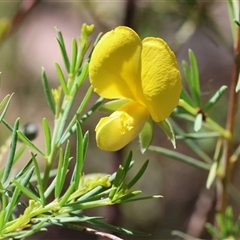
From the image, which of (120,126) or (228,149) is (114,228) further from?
(228,149)

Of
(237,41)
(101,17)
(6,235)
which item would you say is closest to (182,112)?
(237,41)

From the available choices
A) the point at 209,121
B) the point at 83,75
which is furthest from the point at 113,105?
the point at 209,121

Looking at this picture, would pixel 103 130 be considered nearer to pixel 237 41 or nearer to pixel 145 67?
pixel 145 67

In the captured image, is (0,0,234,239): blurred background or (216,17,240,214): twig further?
(0,0,234,239): blurred background

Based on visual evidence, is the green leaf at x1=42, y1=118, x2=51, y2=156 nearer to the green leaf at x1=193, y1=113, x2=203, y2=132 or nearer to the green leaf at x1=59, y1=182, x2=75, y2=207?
the green leaf at x1=59, y1=182, x2=75, y2=207

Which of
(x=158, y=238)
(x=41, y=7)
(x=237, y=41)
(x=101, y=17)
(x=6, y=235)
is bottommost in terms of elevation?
(x=158, y=238)

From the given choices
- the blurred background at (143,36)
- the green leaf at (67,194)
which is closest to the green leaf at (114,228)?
the green leaf at (67,194)

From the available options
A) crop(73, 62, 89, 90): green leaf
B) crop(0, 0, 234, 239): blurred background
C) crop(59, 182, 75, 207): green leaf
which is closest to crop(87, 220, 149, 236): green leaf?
crop(59, 182, 75, 207): green leaf
